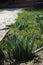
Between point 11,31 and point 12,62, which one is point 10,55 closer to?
point 12,62

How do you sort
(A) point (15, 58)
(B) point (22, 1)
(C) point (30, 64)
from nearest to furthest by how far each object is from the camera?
(C) point (30, 64) → (A) point (15, 58) → (B) point (22, 1)

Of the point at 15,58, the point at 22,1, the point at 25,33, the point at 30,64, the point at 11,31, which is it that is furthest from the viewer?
the point at 22,1

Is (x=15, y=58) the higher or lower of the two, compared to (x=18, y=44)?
lower

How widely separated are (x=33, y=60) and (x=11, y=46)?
50 cm

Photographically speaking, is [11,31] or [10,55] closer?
[10,55]

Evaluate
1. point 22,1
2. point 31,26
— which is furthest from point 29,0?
point 31,26

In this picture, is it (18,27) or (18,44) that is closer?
(18,44)

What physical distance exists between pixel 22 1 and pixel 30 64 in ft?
41.9

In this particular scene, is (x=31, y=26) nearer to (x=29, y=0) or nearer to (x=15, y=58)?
(x=15, y=58)

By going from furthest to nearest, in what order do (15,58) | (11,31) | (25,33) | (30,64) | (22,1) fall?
(22,1), (11,31), (25,33), (15,58), (30,64)

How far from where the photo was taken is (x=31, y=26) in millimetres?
7383

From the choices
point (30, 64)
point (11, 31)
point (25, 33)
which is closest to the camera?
point (30, 64)

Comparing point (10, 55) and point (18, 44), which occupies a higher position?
point (18, 44)

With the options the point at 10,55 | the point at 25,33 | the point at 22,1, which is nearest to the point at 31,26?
the point at 25,33
